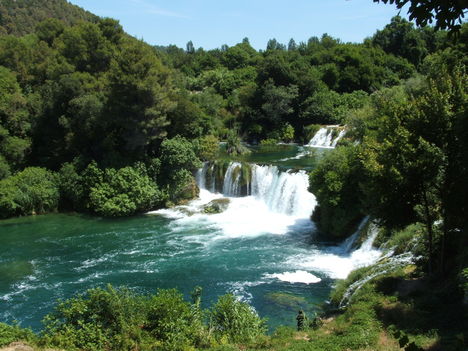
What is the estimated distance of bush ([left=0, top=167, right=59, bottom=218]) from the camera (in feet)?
89.2

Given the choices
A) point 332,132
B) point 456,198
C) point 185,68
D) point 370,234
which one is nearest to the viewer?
point 456,198

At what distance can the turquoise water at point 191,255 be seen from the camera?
53.1 feet

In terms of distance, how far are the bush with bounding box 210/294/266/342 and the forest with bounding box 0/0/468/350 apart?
39 millimetres

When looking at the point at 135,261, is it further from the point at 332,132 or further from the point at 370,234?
the point at 332,132

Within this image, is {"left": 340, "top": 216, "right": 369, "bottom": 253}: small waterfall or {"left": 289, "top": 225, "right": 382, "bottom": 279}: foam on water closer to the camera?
{"left": 289, "top": 225, "right": 382, "bottom": 279}: foam on water

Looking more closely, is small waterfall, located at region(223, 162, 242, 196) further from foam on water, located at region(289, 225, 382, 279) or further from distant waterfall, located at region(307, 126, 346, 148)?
distant waterfall, located at region(307, 126, 346, 148)

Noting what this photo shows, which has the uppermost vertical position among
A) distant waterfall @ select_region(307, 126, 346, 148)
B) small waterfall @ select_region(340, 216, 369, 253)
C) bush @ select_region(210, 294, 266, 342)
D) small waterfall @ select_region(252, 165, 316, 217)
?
distant waterfall @ select_region(307, 126, 346, 148)

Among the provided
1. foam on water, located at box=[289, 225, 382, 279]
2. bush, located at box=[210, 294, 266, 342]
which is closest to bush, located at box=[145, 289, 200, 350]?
bush, located at box=[210, 294, 266, 342]

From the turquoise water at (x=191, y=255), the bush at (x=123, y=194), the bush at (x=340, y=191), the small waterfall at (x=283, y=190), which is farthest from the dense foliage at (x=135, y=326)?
the bush at (x=123, y=194)

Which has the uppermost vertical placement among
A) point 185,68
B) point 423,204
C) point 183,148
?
point 185,68

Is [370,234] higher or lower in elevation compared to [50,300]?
higher

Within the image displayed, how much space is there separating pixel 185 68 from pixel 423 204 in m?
62.6

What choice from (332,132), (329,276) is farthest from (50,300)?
(332,132)

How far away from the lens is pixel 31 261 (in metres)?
20.1
